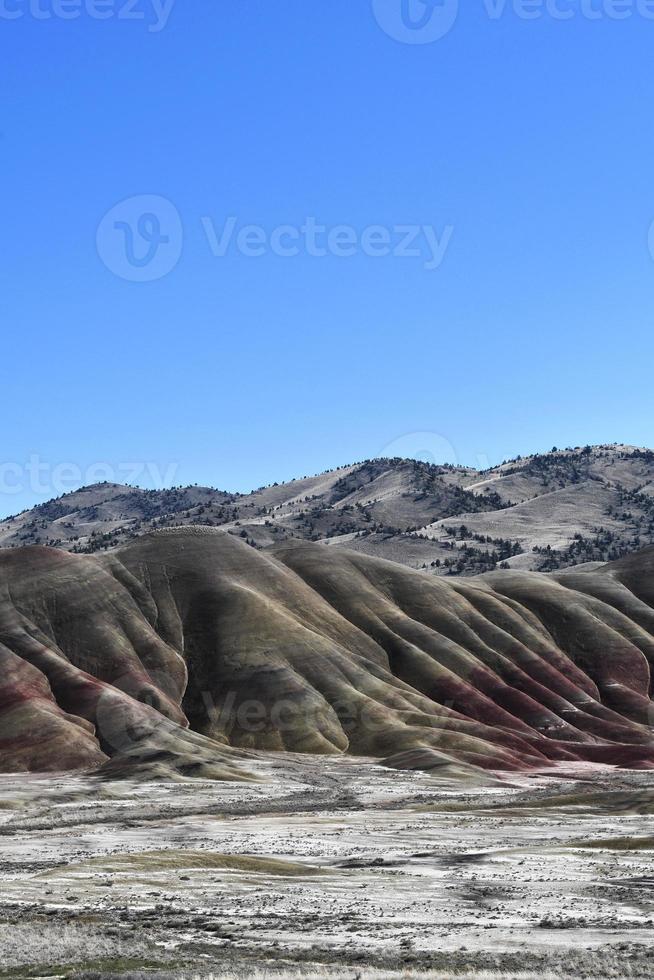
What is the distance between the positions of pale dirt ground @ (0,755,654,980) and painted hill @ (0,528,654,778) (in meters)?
27.6

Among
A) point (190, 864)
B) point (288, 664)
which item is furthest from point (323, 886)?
point (288, 664)

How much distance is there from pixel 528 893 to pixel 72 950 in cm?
2329

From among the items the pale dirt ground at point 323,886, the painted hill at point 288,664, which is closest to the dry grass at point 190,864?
the pale dirt ground at point 323,886

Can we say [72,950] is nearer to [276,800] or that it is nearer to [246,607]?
[276,800]

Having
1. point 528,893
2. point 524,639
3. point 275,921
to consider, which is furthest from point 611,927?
point 524,639

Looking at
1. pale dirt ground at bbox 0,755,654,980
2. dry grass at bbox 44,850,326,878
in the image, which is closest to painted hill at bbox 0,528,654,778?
pale dirt ground at bbox 0,755,654,980

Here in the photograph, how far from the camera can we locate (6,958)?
37.7 m

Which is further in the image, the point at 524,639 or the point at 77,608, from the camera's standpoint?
the point at 524,639

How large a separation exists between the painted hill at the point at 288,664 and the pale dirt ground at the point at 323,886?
2760 centimetres

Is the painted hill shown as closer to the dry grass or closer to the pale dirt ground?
the pale dirt ground

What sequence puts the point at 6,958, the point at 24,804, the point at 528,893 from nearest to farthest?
1. the point at 6,958
2. the point at 528,893
3. the point at 24,804

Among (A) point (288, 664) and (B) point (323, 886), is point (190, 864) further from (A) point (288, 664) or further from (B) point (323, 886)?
(A) point (288, 664)

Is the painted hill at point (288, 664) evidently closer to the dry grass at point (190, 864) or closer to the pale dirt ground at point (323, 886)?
the pale dirt ground at point (323, 886)

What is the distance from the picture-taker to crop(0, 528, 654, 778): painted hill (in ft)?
423
